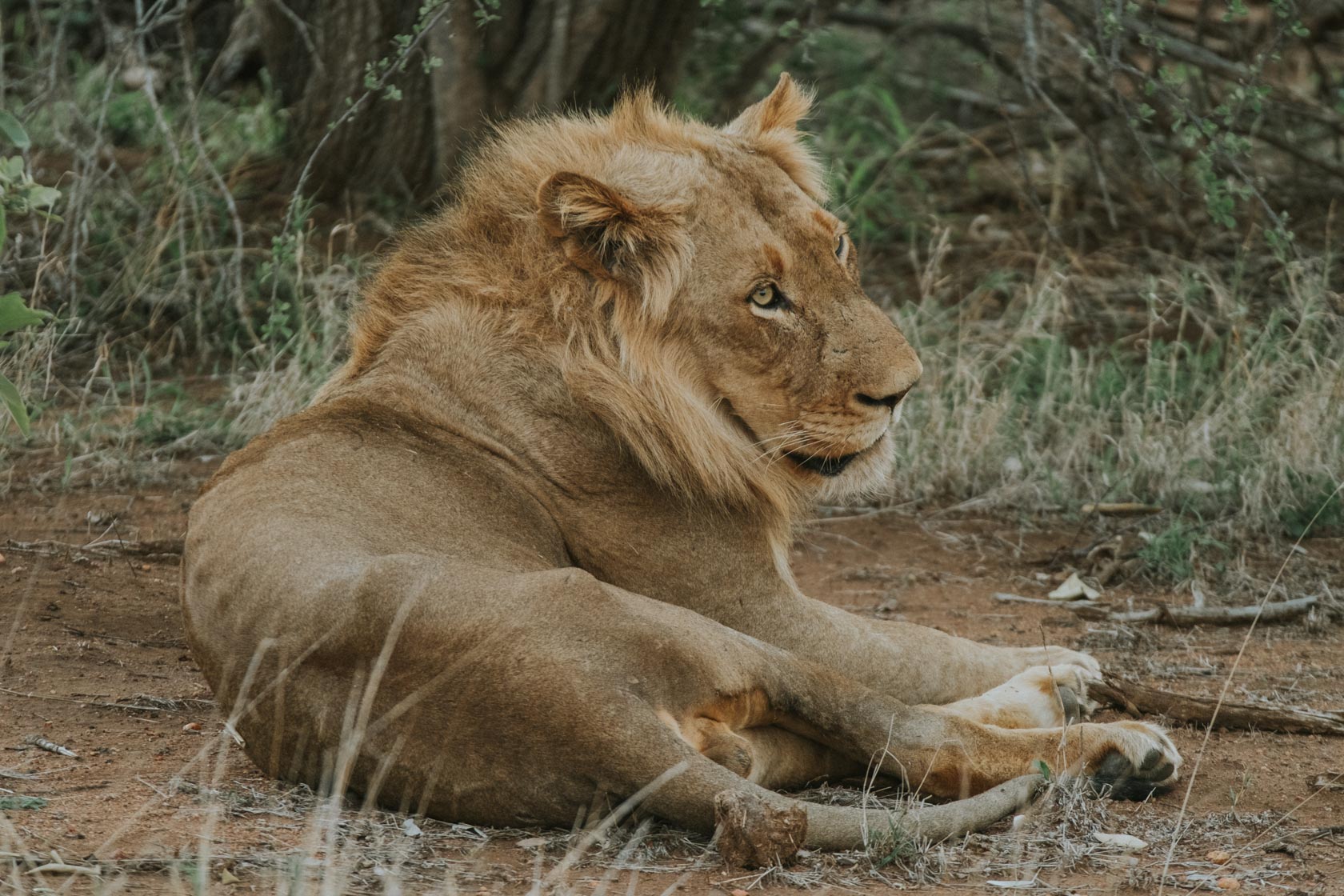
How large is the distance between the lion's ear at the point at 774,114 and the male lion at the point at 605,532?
1cm

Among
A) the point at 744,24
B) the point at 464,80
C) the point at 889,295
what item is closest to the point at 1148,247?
the point at 889,295

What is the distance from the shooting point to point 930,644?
3781 millimetres

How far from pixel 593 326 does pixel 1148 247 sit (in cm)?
425

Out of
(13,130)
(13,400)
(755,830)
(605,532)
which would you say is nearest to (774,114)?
(605,532)

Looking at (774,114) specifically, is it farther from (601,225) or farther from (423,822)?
(423,822)

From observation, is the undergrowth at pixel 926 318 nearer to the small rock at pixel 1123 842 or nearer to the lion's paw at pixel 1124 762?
the lion's paw at pixel 1124 762

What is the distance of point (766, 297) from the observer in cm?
377

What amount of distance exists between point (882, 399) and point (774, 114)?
0.97 metres

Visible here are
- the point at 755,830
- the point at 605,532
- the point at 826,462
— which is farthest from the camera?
the point at 826,462

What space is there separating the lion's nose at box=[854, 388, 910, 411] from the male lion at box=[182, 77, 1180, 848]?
0.08 ft

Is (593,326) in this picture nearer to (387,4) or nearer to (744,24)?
(387,4)

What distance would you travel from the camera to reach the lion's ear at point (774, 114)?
4.25 m

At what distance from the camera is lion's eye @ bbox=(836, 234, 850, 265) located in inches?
155

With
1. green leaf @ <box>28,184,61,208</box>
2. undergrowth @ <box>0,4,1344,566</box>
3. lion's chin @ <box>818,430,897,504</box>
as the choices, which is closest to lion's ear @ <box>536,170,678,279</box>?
lion's chin @ <box>818,430,897,504</box>
